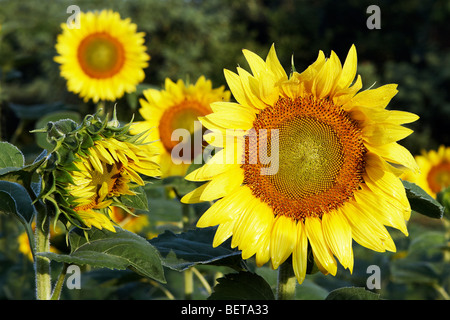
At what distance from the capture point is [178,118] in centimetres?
248

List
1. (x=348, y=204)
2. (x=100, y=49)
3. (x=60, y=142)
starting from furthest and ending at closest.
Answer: (x=100, y=49) < (x=348, y=204) < (x=60, y=142)

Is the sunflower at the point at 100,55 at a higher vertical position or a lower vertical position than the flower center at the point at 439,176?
higher

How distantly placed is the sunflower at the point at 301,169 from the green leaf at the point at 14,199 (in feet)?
1.26

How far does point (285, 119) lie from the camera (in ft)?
4.57

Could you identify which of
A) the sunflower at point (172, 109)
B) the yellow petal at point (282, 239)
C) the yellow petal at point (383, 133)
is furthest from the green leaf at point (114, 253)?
the sunflower at point (172, 109)

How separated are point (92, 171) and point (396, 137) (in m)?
0.70

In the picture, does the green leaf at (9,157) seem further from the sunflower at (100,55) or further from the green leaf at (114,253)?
the sunflower at (100,55)

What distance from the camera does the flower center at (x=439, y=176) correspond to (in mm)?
3369

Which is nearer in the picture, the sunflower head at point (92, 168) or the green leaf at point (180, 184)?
the sunflower head at point (92, 168)

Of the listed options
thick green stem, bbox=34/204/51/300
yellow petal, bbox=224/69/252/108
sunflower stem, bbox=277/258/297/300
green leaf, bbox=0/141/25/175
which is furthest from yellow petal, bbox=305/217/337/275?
green leaf, bbox=0/141/25/175

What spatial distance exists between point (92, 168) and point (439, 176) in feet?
9.29

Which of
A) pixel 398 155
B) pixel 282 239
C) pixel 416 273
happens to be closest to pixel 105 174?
pixel 282 239
